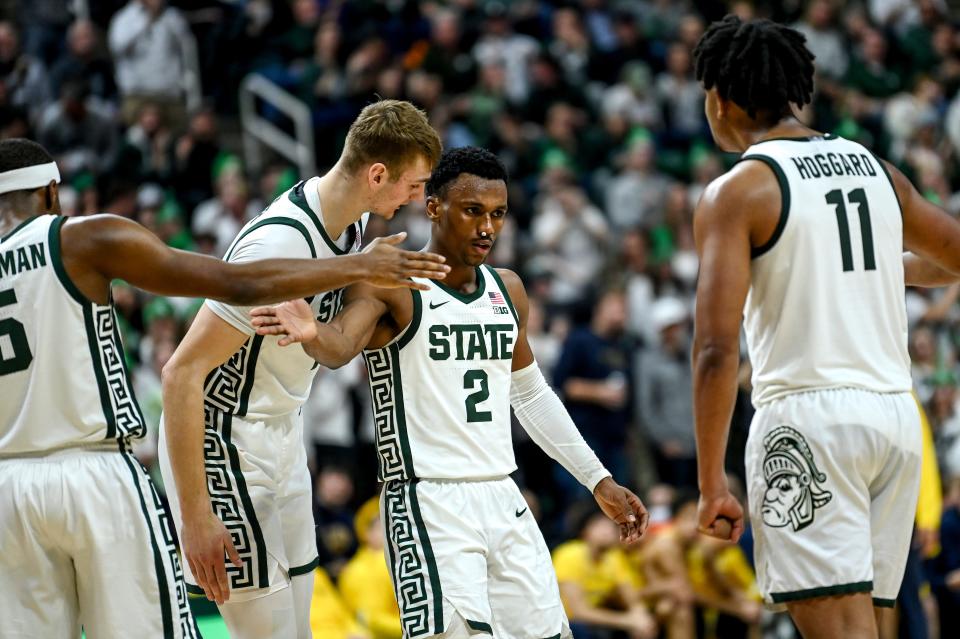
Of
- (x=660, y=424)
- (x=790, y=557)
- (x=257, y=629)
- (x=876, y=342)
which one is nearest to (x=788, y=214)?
(x=876, y=342)

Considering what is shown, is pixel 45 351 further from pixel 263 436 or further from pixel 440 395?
pixel 440 395

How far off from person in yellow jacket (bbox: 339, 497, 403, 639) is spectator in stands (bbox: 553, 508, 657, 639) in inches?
56.0

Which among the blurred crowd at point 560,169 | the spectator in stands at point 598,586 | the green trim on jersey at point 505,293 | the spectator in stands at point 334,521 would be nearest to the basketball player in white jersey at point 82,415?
the green trim on jersey at point 505,293

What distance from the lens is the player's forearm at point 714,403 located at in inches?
177

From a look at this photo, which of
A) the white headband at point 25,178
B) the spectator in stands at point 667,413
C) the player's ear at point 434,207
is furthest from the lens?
the spectator in stands at point 667,413

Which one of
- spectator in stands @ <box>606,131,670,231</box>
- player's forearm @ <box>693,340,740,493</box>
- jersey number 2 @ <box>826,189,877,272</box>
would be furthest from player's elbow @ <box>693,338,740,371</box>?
spectator in stands @ <box>606,131,670,231</box>

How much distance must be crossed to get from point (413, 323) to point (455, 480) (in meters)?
0.62

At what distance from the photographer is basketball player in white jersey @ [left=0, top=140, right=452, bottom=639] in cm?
454

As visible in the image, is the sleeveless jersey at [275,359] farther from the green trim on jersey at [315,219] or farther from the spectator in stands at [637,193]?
the spectator in stands at [637,193]

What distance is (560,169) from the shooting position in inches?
565

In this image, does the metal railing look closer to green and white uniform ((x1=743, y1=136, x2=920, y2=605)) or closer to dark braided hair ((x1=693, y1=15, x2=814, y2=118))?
dark braided hair ((x1=693, y1=15, x2=814, y2=118))

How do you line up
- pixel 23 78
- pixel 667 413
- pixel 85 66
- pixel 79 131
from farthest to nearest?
pixel 85 66
pixel 23 78
pixel 79 131
pixel 667 413

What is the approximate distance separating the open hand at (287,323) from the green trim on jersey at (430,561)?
2.69 ft

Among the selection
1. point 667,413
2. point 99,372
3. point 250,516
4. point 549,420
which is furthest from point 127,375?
point 667,413
